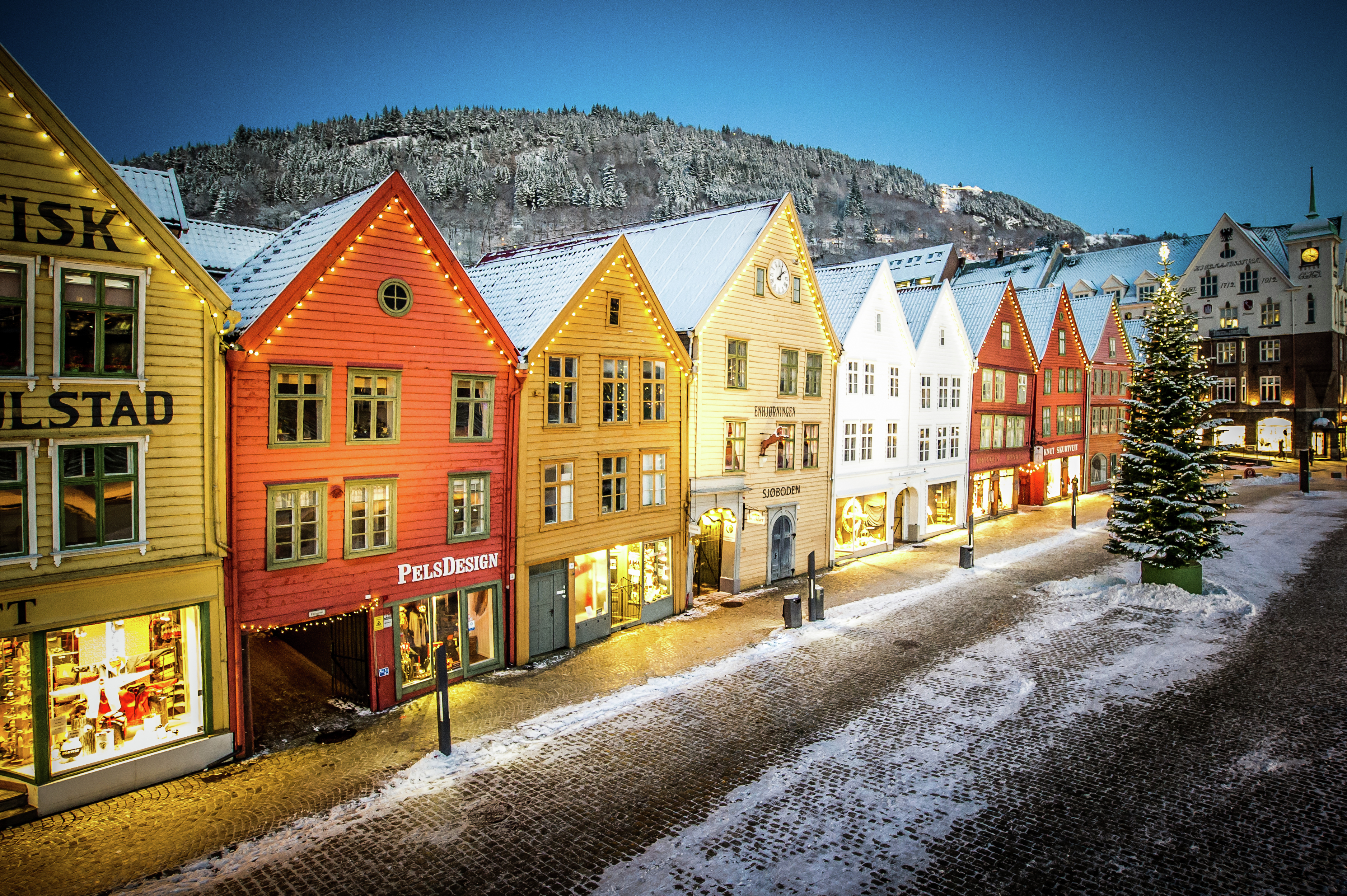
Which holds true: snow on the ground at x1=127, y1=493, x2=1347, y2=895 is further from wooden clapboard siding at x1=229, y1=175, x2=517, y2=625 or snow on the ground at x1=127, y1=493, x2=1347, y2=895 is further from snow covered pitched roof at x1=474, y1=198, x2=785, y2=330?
snow covered pitched roof at x1=474, y1=198, x2=785, y2=330

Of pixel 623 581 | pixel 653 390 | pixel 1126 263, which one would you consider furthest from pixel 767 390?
pixel 1126 263

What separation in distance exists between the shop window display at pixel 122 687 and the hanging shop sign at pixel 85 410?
3.26m

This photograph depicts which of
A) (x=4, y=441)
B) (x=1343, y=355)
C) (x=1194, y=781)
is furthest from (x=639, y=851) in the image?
(x=1343, y=355)

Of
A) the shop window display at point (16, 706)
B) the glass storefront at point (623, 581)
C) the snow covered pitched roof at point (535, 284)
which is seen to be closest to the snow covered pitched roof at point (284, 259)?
the snow covered pitched roof at point (535, 284)

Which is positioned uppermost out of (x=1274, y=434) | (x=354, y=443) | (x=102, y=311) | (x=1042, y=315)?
(x=1042, y=315)

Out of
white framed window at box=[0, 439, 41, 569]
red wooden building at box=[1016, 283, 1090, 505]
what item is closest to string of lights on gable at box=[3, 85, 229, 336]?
white framed window at box=[0, 439, 41, 569]

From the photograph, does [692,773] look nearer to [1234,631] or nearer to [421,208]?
[421,208]

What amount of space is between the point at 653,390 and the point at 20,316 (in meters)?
14.7

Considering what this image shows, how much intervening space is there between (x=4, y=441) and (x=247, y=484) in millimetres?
3589

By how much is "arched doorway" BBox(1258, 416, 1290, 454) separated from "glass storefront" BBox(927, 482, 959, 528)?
47.4m

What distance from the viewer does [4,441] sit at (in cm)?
1163

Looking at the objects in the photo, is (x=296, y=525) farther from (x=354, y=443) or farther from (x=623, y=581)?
(x=623, y=581)

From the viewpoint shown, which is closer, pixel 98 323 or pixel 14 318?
pixel 14 318

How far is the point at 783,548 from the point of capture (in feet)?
92.3
